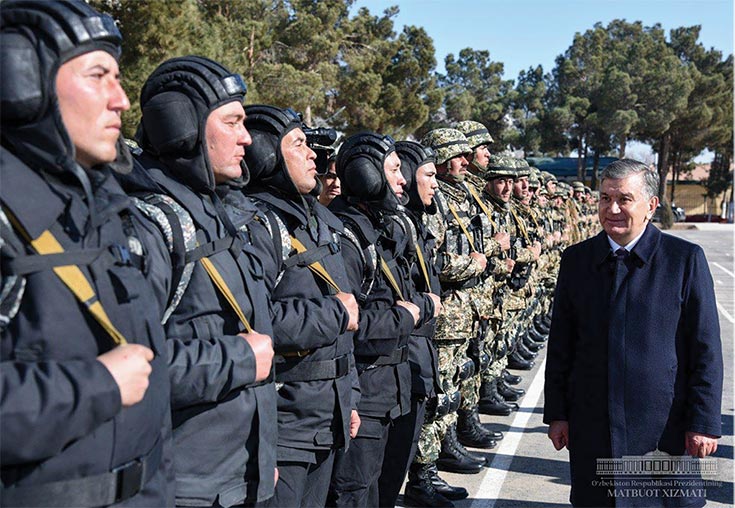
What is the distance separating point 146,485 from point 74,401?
1.46ft

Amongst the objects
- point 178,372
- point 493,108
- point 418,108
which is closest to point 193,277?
point 178,372

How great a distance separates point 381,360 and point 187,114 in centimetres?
211

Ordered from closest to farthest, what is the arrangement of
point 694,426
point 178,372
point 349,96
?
point 178,372
point 694,426
point 349,96

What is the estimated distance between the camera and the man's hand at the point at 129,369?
6.59 ft

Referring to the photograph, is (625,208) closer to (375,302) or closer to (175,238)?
(375,302)

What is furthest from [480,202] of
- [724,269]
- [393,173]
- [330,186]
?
[724,269]

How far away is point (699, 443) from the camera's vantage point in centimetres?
370

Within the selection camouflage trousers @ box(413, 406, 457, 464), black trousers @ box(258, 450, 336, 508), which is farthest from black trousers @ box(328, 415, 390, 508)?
camouflage trousers @ box(413, 406, 457, 464)

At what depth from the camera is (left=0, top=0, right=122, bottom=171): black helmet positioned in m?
1.99

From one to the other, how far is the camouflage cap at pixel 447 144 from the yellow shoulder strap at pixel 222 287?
14.1 feet

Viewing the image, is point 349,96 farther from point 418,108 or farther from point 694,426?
point 694,426

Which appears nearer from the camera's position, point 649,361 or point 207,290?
point 207,290

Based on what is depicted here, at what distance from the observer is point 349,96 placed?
32719mm

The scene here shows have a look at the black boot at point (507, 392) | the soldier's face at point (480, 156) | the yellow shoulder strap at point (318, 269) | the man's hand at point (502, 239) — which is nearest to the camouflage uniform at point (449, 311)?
the man's hand at point (502, 239)
